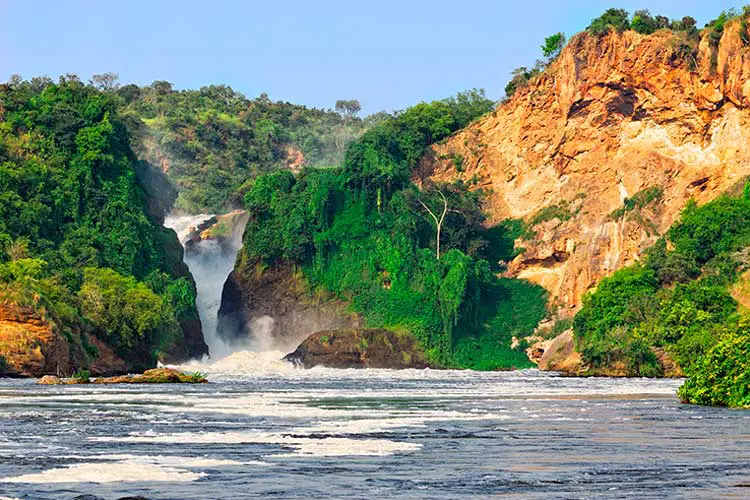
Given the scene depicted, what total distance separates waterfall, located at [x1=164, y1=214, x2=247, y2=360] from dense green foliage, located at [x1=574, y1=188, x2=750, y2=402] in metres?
39.6

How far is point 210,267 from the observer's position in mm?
123438

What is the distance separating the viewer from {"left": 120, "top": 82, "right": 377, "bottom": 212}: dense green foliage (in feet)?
505

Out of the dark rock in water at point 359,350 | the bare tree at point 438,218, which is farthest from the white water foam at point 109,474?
the bare tree at point 438,218

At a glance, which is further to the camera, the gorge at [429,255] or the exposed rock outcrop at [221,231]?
the exposed rock outcrop at [221,231]

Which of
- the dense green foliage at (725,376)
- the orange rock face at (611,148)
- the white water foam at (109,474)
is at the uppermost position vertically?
the orange rock face at (611,148)

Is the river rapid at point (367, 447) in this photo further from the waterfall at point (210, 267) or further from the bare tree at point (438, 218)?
the bare tree at point (438, 218)

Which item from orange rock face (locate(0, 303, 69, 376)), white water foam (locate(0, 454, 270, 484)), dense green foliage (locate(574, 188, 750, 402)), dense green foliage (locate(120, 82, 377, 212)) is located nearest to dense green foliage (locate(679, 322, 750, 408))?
white water foam (locate(0, 454, 270, 484))

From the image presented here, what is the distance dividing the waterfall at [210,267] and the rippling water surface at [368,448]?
6806 cm

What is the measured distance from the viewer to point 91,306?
81.2m

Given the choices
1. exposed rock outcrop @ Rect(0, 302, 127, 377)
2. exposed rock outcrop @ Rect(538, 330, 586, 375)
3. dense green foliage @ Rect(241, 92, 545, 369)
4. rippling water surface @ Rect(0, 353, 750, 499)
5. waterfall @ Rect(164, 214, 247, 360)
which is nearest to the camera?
rippling water surface @ Rect(0, 353, 750, 499)

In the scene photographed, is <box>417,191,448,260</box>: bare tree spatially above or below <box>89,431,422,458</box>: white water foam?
above

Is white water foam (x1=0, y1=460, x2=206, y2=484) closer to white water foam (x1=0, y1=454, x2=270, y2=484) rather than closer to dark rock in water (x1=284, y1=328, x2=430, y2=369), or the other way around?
white water foam (x1=0, y1=454, x2=270, y2=484)

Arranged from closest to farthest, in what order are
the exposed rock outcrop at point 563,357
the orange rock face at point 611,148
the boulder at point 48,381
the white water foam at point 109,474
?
the white water foam at point 109,474, the boulder at point 48,381, the exposed rock outcrop at point 563,357, the orange rock face at point 611,148

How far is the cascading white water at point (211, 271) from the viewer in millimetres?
114938
